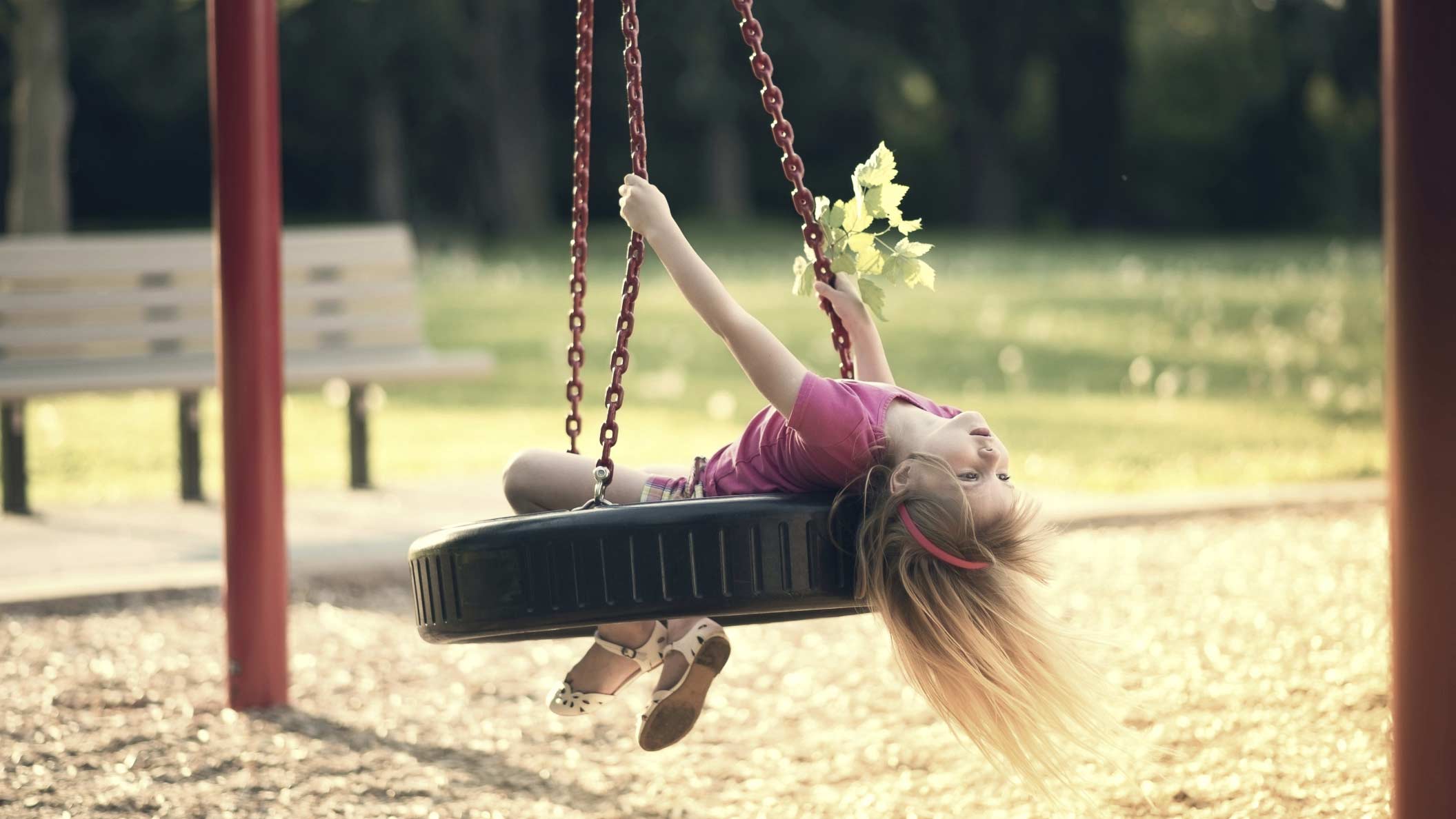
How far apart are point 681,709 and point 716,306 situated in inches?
31.6

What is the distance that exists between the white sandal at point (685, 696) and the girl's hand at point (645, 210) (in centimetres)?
79

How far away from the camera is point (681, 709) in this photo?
118 inches

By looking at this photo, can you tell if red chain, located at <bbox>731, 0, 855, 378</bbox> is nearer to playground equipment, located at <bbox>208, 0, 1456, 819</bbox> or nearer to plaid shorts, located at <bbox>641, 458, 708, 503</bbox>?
plaid shorts, located at <bbox>641, 458, 708, 503</bbox>

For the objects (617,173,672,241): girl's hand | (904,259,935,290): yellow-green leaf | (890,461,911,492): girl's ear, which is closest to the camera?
(890,461,911,492): girl's ear

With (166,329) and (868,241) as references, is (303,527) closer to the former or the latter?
(166,329)

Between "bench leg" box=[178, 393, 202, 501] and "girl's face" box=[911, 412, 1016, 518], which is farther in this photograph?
"bench leg" box=[178, 393, 202, 501]

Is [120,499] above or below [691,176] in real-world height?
below

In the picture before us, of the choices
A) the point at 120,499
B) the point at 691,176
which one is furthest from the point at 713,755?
the point at 691,176

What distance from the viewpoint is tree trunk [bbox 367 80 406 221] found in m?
27.5

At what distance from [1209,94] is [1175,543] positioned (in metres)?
28.7

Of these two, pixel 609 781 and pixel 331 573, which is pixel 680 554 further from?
pixel 331 573

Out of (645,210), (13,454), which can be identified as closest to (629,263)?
(645,210)

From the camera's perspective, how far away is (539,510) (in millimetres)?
3055

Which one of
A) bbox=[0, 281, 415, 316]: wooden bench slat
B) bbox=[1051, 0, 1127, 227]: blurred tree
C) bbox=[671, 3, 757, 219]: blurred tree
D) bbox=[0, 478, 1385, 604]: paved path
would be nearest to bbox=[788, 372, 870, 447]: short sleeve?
bbox=[0, 478, 1385, 604]: paved path
